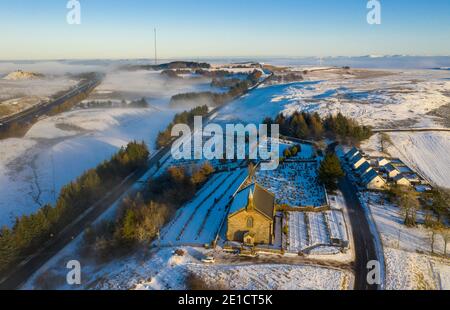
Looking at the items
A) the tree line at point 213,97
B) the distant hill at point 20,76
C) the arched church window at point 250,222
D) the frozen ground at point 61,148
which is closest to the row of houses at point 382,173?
the arched church window at point 250,222

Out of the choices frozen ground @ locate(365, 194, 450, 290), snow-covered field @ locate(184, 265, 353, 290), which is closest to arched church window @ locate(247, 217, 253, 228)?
snow-covered field @ locate(184, 265, 353, 290)

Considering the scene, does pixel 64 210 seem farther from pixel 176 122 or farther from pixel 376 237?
pixel 176 122

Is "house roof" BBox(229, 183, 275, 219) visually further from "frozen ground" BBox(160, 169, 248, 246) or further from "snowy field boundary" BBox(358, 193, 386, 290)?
"snowy field boundary" BBox(358, 193, 386, 290)

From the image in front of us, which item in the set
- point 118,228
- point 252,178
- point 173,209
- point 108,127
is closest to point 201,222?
point 173,209

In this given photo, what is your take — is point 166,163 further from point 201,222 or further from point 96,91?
point 96,91

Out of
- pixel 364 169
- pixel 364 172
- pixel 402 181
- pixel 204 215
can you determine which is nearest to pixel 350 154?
pixel 364 169
